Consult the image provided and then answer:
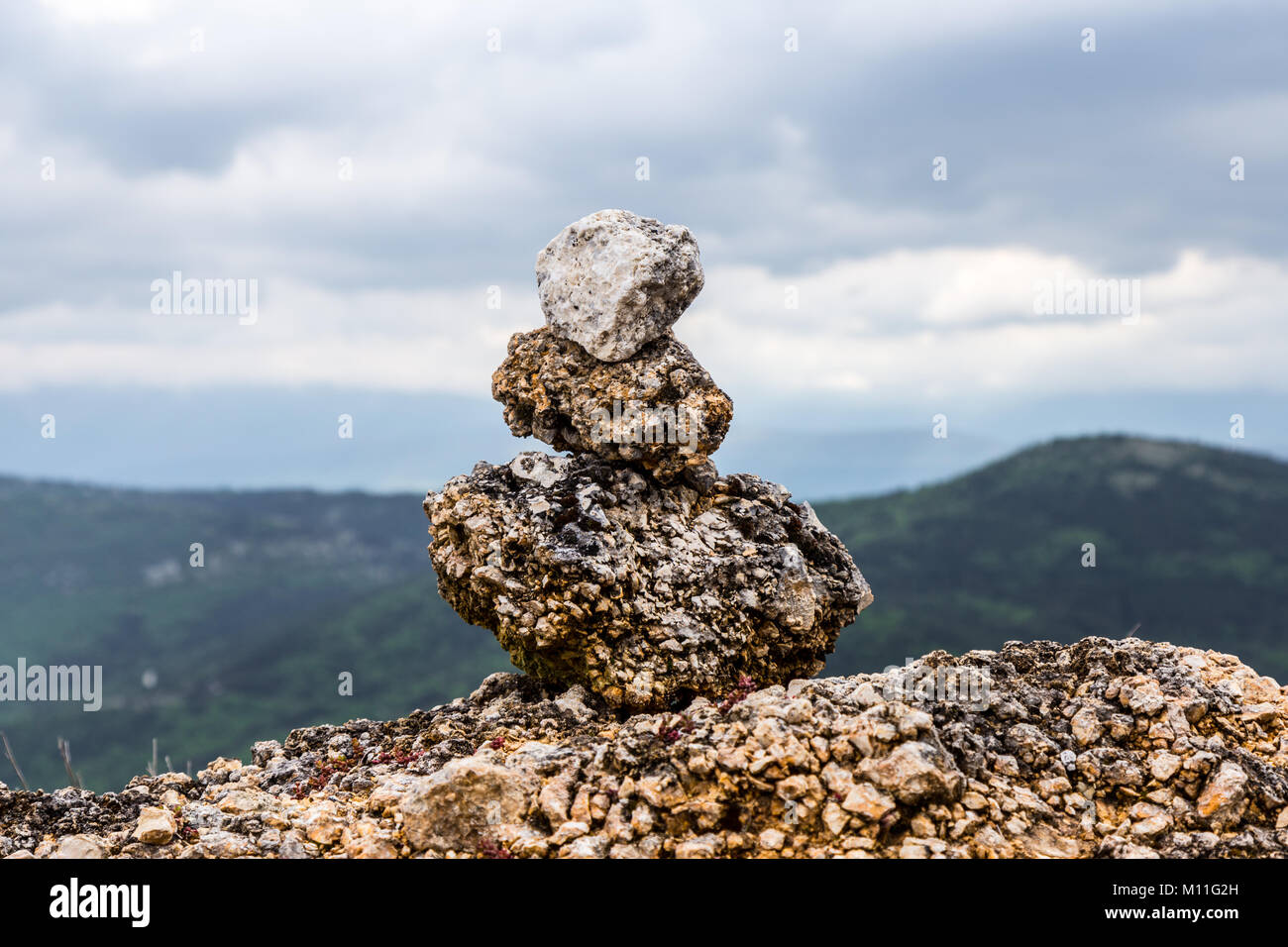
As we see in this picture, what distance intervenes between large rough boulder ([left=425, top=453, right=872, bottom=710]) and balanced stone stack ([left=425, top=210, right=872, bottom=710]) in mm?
21

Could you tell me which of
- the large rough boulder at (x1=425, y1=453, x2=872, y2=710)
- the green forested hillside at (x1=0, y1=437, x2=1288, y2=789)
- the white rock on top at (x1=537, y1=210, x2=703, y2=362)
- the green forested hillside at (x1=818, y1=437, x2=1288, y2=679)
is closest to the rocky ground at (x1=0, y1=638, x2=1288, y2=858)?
the large rough boulder at (x1=425, y1=453, x2=872, y2=710)

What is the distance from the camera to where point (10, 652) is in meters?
175

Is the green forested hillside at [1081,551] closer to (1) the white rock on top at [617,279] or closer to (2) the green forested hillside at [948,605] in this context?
(2) the green forested hillside at [948,605]

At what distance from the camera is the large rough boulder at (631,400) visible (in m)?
13.7

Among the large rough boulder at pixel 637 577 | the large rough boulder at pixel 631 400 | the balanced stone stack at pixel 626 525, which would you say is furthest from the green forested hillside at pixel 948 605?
the large rough boulder at pixel 631 400

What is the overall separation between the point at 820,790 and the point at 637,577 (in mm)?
4232

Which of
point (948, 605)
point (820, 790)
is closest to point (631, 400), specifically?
point (820, 790)

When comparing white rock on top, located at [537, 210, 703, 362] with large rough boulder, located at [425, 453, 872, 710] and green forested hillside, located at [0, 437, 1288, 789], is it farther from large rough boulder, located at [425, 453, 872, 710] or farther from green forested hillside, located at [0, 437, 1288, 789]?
green forested hillside, located at [0, 437, 1288, 789]

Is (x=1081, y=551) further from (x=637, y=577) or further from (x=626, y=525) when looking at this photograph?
(x=637, y=577)

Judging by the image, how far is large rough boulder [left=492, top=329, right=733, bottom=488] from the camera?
13.7m

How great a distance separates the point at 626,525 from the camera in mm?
13773

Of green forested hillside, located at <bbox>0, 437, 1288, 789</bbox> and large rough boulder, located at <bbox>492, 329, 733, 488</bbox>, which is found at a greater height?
large rough boulder, located at <bbox>492, 329, 733, 488</bbox>

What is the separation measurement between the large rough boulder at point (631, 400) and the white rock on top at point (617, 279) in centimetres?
28

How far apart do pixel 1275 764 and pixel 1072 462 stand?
500 ft
